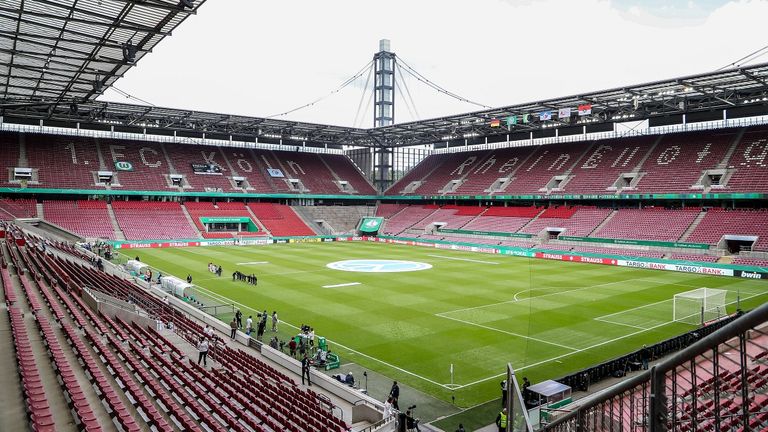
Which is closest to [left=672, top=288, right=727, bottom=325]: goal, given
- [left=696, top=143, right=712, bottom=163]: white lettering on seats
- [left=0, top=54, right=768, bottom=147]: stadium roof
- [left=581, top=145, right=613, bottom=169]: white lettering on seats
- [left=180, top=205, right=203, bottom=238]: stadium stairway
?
[left=0, top=54, right=768, bottom=147]: stadium roof

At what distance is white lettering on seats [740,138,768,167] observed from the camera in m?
Answer: 49.3

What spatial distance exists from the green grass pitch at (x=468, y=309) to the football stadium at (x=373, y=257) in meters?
0.21

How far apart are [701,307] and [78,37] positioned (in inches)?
1224

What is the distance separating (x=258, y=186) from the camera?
75.4 metres

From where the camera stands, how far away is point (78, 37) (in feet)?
74.6

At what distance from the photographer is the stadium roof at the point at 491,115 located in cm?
4378

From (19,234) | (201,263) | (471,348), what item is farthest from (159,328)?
(201,263)

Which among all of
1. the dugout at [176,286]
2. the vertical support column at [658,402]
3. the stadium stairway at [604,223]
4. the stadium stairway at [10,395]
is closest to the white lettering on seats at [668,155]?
the stadium stairway at [604,223]

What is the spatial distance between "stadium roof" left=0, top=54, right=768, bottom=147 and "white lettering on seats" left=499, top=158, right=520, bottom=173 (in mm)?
5145

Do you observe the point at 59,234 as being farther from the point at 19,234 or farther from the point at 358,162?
the point at 358,162

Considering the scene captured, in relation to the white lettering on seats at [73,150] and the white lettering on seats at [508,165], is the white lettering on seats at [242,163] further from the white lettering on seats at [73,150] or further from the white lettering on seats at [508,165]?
the white lettering on seats at [508,165]

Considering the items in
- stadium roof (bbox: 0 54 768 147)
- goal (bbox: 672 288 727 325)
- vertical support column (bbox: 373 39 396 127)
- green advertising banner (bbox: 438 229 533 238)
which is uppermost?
vertical support column (bbox: 373 39 396 127)

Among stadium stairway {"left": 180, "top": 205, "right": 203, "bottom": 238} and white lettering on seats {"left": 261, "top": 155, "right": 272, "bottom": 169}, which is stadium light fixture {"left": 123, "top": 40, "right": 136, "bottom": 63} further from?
white lettering on seats {"left": 261, "top": 155, "right": 272, "bottom": 169}

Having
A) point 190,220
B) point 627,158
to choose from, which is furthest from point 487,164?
point 190,220
